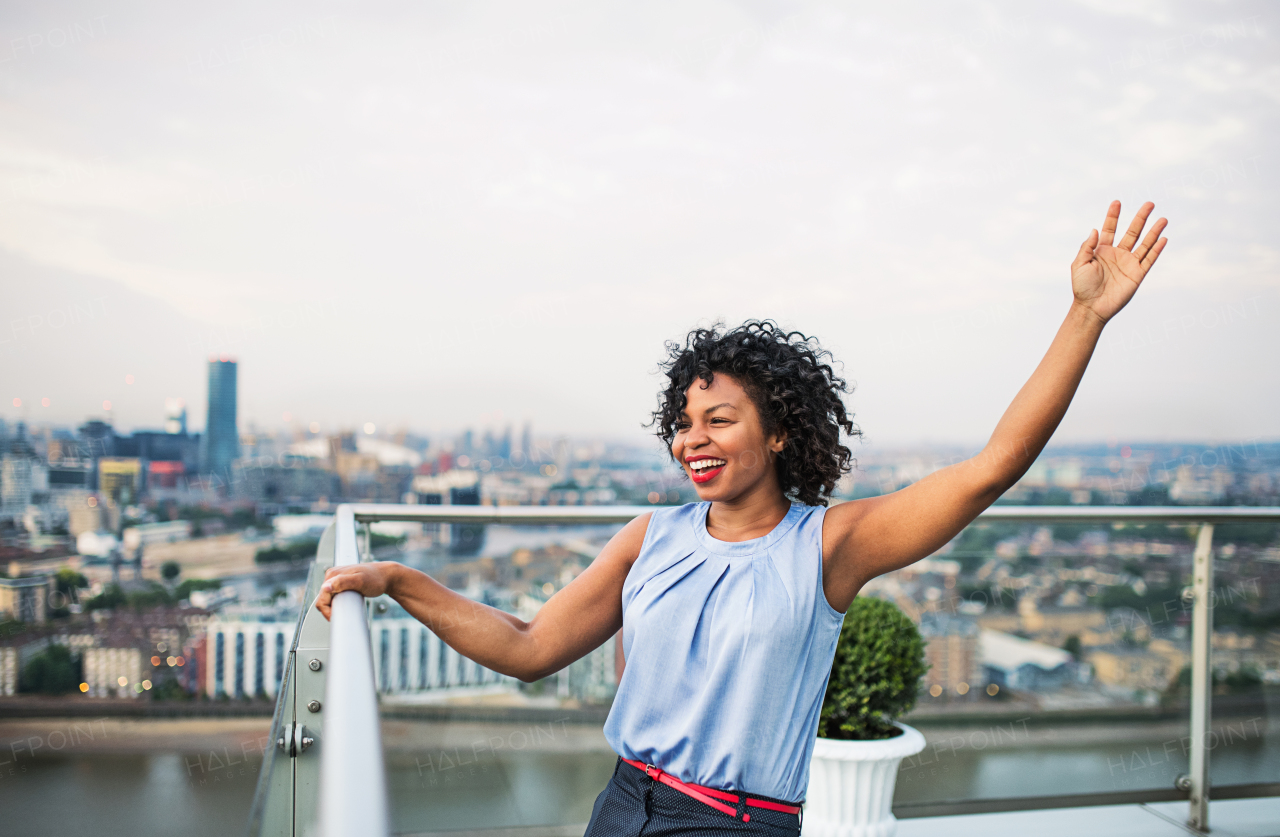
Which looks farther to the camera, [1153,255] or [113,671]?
[113,671]

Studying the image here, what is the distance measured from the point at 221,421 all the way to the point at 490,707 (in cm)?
448

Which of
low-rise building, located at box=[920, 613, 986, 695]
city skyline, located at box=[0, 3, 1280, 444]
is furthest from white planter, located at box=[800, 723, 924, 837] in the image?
city skyline, located at box=[0, 3, 1280, 444]

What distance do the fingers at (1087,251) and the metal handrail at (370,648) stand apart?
86cm

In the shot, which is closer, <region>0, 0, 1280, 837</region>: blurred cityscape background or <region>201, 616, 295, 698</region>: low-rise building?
<region>201, 616, 295, 698</region>: low-rise building

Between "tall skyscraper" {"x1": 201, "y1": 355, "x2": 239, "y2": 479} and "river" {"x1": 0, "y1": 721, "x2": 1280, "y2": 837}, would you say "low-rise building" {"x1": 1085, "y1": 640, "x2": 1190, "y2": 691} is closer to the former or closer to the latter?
"river" {"x1": 0, "y1": 721, "x2": 1280, "y2": 837}

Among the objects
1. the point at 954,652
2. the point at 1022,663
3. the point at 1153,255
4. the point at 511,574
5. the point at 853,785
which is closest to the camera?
the point at 1153,255

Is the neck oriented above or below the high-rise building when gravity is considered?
below

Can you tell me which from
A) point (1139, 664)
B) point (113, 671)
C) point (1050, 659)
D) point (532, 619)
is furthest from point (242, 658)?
→ point (1139, 664)

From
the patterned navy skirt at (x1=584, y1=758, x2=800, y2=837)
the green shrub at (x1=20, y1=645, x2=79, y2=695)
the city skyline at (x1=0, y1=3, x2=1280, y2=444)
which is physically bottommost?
the green shrub at (x1=20, y1=645, x2=79, y2=695)

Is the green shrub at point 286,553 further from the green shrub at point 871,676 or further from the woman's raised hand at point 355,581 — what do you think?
the woman's raised hand at point 355,581

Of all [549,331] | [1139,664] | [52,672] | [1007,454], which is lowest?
[52,672]

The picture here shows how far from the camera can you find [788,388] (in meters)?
1.52

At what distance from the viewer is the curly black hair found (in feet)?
4.99

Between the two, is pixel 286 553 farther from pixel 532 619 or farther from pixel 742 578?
pixel 742 578
